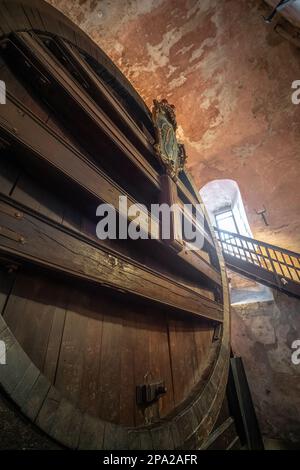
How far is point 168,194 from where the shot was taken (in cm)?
123

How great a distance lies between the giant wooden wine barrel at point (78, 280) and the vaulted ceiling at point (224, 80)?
443cm

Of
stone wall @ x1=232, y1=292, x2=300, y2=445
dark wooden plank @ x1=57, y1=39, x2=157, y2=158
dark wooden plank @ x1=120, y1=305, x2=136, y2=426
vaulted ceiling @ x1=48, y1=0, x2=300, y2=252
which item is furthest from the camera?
vaulted ceiling @ x1=48, y1=0, x2=300, y2=252

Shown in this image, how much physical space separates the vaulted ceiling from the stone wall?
7.86 feet

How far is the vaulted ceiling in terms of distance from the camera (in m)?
4.11

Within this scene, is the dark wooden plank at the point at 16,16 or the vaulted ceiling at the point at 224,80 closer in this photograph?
the dark wooden plank at the point at 16,16

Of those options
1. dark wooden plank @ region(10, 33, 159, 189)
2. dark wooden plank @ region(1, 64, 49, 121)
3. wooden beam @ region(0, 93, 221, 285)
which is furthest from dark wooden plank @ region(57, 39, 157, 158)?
wooden beam @ region(0, 93, 221, 285)

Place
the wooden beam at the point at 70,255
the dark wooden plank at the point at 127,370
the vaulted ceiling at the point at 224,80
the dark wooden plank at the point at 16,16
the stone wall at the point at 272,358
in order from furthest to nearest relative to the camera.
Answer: the vaulted ceiling at the point at 224,80, the stone wall at the point at 272,358, the dark wooden plank at the point at 127,370, the dark wooden plank at the point at 16,16, the wooden beam at the point at 70,255

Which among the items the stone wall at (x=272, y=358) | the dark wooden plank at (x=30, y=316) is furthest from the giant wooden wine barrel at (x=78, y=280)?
the stone wall at (x=272, y=358)

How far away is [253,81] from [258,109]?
0.74m

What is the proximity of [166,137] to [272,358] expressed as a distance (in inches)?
181

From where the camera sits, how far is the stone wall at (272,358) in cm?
362

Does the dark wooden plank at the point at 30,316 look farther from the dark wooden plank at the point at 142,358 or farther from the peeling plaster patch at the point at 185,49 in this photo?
the peeling plaster patch at the point at 185,49

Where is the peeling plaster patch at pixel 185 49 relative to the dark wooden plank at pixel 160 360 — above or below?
above

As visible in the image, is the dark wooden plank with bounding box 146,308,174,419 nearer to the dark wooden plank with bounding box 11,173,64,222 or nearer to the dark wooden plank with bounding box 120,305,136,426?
the dark wooden plank with bounding box 120,305,136,426
